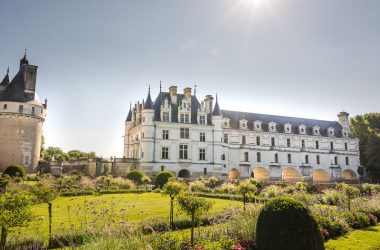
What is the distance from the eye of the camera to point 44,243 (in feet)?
24.3

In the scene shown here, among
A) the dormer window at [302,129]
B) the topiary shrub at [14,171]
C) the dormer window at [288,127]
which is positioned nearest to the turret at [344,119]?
the dormer window at [302,129]

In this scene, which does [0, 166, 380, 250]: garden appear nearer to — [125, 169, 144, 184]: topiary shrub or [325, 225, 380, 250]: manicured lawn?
[325, 225, 380, 250]: manicured lawn

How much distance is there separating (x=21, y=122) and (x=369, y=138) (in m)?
48.2

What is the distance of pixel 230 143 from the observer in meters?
40.9

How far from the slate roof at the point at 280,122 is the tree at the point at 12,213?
3725 centimetres

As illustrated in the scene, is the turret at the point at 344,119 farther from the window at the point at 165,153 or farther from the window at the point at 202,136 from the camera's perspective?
the window at the point at 165,153

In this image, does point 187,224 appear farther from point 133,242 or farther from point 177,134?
point 177,134

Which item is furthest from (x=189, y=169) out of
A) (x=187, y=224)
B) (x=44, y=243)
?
(x=44, y=243)

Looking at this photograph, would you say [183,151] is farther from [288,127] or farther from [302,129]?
[302,129]

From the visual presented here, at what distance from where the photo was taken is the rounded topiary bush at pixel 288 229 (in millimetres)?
6023

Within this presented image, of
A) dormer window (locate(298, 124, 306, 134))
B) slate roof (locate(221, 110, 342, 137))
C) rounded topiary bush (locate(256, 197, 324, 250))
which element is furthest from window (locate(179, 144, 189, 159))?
rounded topiary bush (locate(256, 197, 324, 250))

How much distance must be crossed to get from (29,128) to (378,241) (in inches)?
1404

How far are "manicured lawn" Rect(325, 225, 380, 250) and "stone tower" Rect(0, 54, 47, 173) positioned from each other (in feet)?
111

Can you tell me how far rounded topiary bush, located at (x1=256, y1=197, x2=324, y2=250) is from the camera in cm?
602
